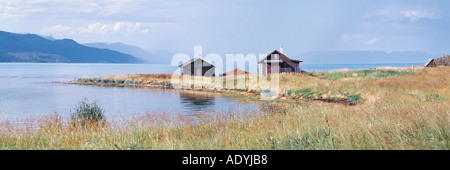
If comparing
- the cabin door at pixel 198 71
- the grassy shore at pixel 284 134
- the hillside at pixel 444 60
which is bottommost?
the grassy shore at pixel 284 134

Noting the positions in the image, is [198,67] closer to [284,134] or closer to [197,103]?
[197,103]

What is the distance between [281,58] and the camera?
6788 cm

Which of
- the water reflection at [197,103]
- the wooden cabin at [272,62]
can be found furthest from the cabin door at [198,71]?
the water reflection at [197,103]

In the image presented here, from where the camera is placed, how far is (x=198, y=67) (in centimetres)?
7619

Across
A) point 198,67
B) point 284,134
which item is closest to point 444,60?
point 198,67

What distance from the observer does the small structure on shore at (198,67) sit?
75.9 m

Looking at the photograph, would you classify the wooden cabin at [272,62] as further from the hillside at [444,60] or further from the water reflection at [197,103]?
the hillside at [444,60]

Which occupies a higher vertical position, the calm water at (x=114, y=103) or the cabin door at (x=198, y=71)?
the cabin door at (x=198, y=71)

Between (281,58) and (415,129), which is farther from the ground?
(281,58)
